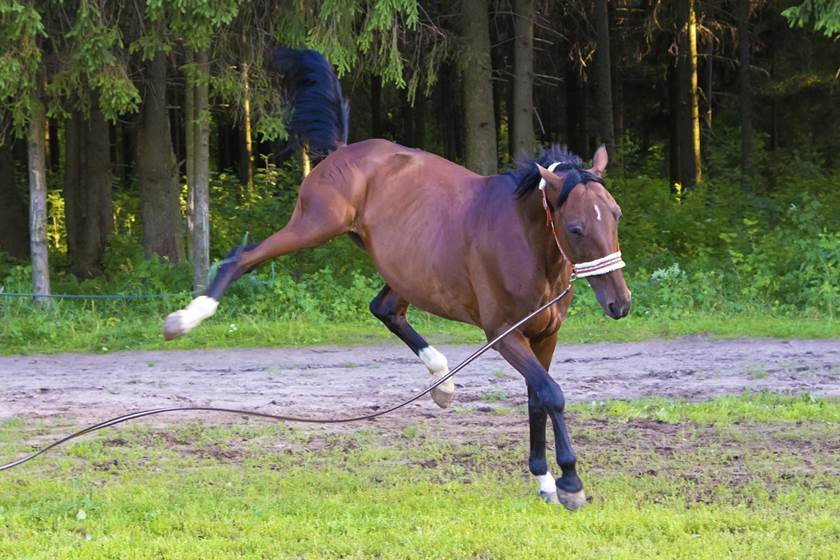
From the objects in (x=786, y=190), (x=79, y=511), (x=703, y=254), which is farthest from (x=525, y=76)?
(x=79, y=511)

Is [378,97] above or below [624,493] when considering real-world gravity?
above

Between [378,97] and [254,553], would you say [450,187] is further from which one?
[378,97]

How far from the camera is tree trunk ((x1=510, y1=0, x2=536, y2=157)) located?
18.2 m

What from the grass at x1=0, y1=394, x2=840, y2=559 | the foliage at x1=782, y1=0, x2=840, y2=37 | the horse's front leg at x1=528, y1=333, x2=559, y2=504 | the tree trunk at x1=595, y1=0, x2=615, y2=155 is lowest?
the grass at x1=0, y1=394, x2=840, y2=559

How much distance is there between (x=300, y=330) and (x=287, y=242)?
6.66 m

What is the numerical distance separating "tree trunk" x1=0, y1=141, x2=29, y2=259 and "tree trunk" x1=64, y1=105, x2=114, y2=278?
2.66 feet

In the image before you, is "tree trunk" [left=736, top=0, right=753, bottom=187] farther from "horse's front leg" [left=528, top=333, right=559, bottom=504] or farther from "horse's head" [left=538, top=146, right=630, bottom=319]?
"horse's head" [left=538, top=146, right=630, bottom=319]

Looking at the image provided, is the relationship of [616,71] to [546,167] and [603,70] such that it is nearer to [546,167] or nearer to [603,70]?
[603,70]

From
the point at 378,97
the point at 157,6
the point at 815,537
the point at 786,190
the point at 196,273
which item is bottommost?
the point at 815,537

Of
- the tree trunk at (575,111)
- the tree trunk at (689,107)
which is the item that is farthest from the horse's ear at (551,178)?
the tree trunk at (575,111)

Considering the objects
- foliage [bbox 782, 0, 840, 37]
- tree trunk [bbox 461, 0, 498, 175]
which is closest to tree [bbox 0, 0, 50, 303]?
tree trunk [bbox 461, 0, 498, 175]

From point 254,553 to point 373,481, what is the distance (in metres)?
1.56

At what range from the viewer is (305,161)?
24172mm

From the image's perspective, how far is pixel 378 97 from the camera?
1172 inches
